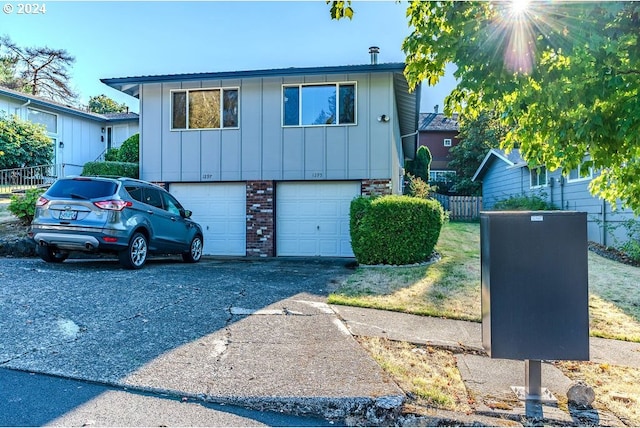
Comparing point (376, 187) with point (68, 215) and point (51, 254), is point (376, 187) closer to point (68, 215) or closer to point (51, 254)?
point (68, 215)

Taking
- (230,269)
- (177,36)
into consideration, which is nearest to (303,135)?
(177,36)

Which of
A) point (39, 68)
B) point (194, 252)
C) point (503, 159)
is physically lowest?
point (194, 252)

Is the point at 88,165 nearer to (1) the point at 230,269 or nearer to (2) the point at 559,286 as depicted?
(1) the point at 230,269

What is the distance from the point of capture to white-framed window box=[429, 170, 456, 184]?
33.3 meters

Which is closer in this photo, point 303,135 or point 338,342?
point 338,342

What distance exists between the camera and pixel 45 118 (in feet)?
72.3

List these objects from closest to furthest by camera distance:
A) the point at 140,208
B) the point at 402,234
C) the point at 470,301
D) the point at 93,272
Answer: the point at 470,301 < the point at 93,272 < the point at 140,208 < the point at 402,234

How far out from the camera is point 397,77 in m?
11.8

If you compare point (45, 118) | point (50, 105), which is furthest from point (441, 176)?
point (45, 118)

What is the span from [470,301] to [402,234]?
297 cm

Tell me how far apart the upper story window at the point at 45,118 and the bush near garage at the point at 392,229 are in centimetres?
1943

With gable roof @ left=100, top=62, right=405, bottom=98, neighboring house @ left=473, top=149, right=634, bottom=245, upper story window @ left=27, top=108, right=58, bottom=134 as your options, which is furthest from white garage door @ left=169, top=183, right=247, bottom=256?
upper story window @ left=27, top=108, right=58, bottom=134

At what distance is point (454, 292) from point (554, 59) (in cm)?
450

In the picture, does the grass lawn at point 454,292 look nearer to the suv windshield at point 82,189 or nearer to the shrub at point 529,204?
the suv windshield at point 82,189
